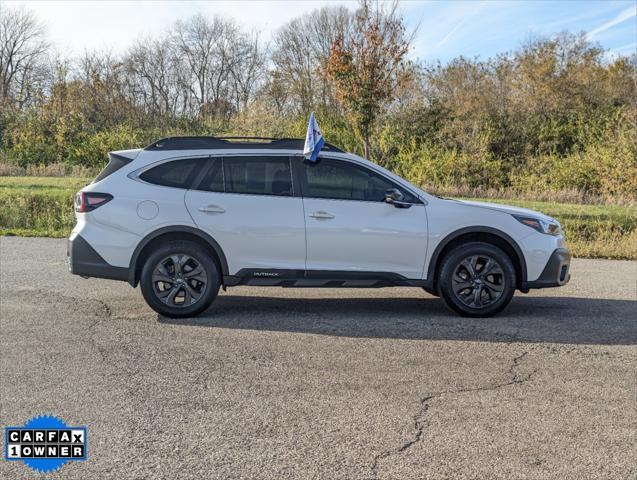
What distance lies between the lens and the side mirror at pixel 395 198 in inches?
284

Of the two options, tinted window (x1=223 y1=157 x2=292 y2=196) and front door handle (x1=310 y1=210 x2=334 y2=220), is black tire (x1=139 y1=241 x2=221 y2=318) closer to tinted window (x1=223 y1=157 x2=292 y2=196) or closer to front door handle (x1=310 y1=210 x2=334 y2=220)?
tinted window (x1=223 y1=157 x2=292 y2=196)

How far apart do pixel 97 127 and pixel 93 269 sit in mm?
27307

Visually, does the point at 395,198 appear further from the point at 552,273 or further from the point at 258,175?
the point at 552,273

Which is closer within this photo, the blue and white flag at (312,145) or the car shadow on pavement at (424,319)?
the car shadow on pavement at (424,319)

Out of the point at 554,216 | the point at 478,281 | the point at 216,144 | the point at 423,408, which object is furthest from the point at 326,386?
the point at 554,216

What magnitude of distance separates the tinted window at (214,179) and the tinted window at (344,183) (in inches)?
35.6

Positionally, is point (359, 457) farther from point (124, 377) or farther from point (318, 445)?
point (124, 377)

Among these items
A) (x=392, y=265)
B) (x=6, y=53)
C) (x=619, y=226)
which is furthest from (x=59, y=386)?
(x=6, y=53)

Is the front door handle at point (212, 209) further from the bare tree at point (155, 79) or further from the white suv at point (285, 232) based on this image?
the bare tree at point (155, 79)

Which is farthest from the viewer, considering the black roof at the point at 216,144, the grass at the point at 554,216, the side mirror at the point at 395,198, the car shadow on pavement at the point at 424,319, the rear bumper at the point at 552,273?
the grass at the point at 554,216

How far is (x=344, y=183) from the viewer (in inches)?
289

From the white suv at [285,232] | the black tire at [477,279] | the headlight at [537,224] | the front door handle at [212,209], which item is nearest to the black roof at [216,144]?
the white suv at [285,232]

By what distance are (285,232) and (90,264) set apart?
2027mm

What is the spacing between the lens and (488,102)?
1221 inches
